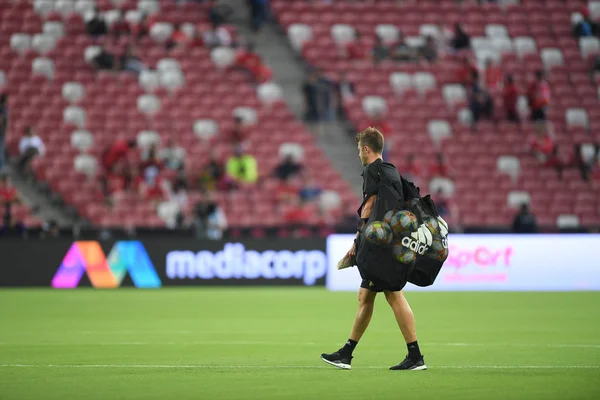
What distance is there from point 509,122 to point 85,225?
12.6m

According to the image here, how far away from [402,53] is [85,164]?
33.6 ft

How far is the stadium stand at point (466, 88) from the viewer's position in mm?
30500

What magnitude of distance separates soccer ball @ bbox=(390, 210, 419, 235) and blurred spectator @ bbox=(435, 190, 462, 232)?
17619mm

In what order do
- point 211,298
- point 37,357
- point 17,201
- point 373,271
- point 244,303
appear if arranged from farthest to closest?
point 17,201
point 211,298
point 244,303
point 37,357
point 373,271

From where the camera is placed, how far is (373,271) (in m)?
9.80

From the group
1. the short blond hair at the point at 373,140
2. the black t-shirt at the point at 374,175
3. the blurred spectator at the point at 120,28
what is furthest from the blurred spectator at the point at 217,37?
the black t-shirt at the point at 374,175

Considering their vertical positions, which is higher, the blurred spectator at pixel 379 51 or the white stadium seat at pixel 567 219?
the blurred spectator at pixel 379 51

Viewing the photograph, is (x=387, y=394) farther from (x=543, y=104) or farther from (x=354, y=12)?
(x=354, y=12)

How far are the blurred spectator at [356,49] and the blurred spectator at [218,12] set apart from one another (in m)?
3.66

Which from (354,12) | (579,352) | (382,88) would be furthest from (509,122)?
(579,352)

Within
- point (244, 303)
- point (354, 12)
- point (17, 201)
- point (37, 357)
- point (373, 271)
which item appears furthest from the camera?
point (354, 12)

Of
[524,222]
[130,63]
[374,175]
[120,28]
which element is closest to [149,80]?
[130,63]

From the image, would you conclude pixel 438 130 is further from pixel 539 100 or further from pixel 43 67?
pixel 43 67

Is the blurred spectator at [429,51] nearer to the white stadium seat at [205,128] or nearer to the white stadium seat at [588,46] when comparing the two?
the white stadium seat at [588,46]
